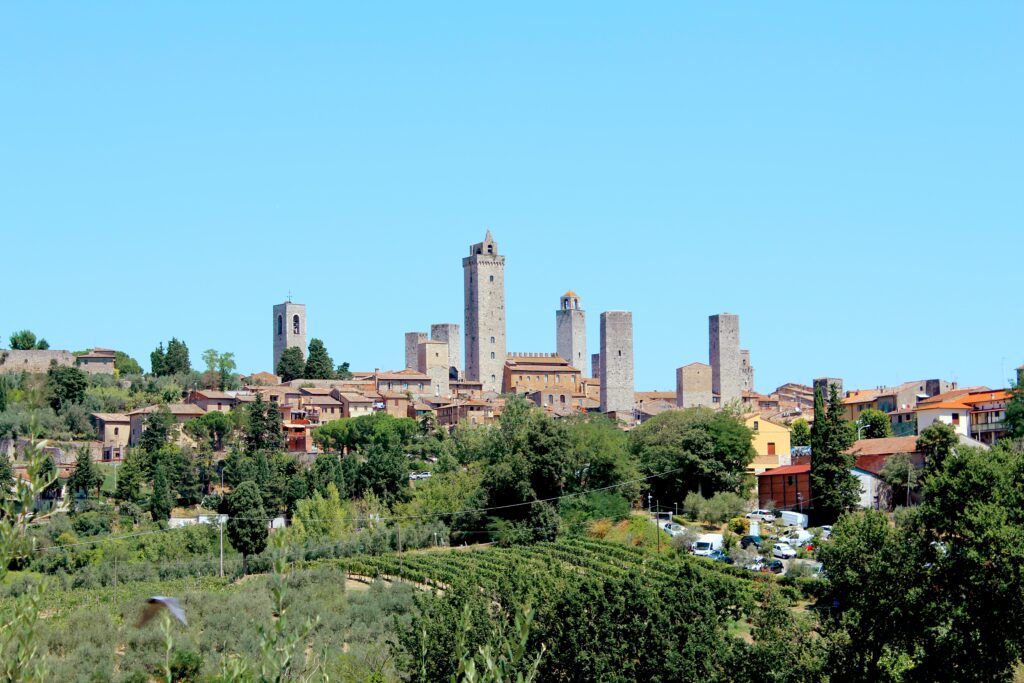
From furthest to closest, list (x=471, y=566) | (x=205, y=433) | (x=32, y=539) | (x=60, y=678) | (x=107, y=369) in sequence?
1. (x=107, y=369)
2. (x=205, y=433)
3. (x=471, y=566)
4. (x=60, y=678)
5. (x=32, y=539)

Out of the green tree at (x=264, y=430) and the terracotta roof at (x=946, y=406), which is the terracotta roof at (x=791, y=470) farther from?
the green tree at (x=264, y=430)

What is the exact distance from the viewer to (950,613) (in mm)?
23297

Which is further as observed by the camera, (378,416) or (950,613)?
(378,416)

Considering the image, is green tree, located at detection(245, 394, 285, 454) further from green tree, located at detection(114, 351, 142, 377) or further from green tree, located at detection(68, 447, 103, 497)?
green tree, located at detection(114, 351, 142, 377)

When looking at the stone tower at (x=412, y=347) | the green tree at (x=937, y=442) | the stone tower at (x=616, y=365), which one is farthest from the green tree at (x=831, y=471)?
the stone tower at (x=412, y=347)

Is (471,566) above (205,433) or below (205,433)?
below

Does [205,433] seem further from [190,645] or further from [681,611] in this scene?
[681,611]

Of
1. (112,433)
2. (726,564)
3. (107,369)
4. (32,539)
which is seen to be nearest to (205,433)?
(112,433)

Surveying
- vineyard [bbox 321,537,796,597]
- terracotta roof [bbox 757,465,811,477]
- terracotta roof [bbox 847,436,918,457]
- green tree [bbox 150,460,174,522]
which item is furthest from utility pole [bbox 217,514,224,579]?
terracotta roof [bbox 847,436,918,457]

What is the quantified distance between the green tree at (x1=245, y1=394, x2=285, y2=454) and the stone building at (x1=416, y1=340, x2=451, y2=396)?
3021cm

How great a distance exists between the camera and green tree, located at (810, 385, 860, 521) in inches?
1516

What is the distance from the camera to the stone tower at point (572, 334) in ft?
335

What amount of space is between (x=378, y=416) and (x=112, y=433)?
13566 mm

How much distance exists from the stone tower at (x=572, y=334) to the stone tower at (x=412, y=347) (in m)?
11.3
